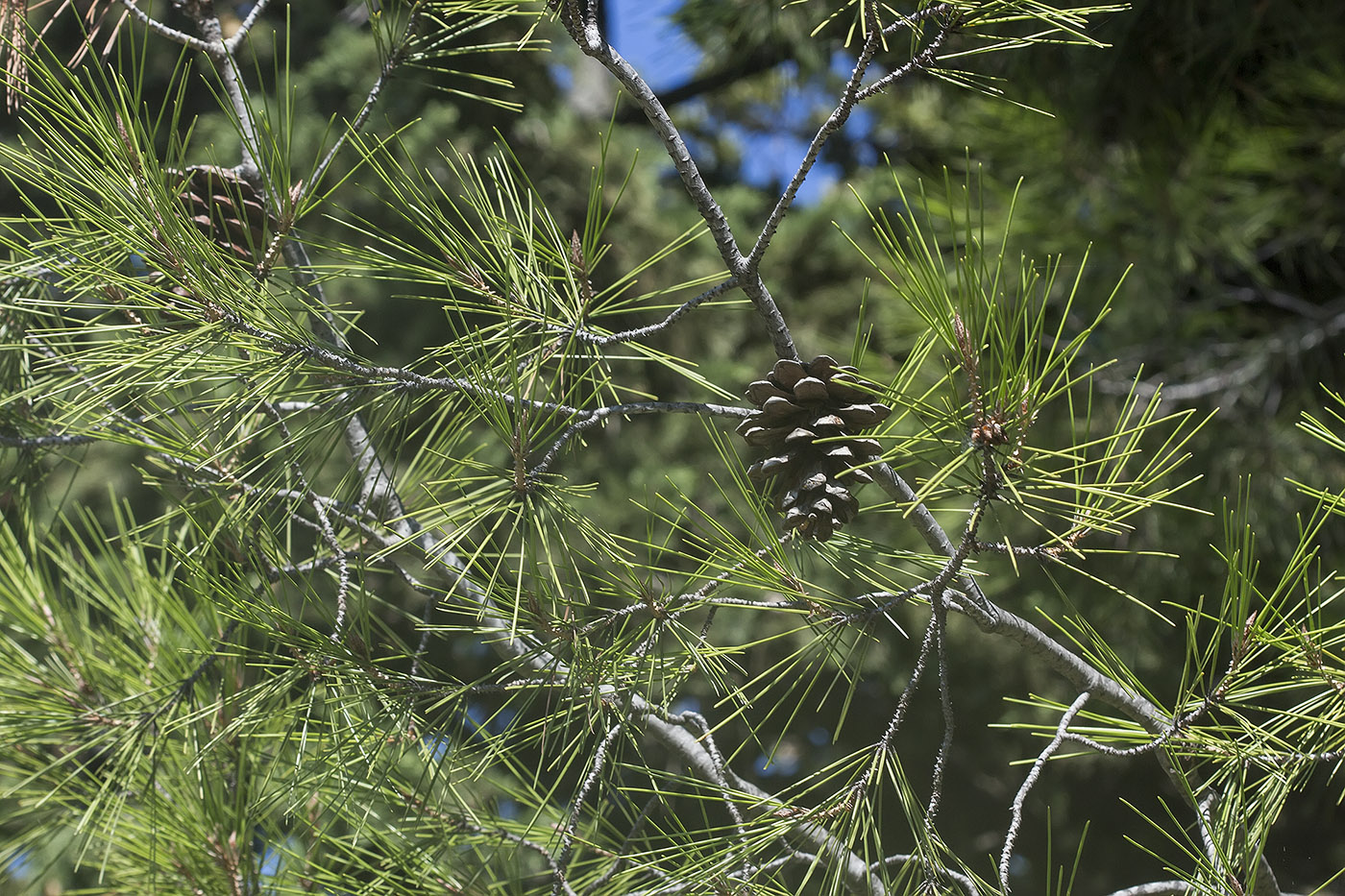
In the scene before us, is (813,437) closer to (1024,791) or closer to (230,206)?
(1024,791)

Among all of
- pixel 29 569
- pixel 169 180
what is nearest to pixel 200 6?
pixel 169 180

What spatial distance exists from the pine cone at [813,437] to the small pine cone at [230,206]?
0.28 meters

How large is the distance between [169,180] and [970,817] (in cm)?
256

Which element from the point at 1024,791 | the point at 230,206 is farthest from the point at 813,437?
the point at 230,206

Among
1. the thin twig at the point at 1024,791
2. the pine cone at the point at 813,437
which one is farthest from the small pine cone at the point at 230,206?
the thin twig at the point at 1024,791

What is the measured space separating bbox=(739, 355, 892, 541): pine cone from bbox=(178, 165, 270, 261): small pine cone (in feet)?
0.92

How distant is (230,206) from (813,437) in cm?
37

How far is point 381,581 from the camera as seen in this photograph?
223cm

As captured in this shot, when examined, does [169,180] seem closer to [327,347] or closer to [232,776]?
[327,347]

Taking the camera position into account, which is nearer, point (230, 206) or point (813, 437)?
point (813, 437)

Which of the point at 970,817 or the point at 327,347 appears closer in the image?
the point at 327,347

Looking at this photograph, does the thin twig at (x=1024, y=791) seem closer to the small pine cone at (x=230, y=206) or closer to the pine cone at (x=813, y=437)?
the pine cone at (x=813, y=437)

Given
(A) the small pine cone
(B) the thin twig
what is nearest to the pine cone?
(B) the thin twig

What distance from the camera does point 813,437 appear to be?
441 mm
